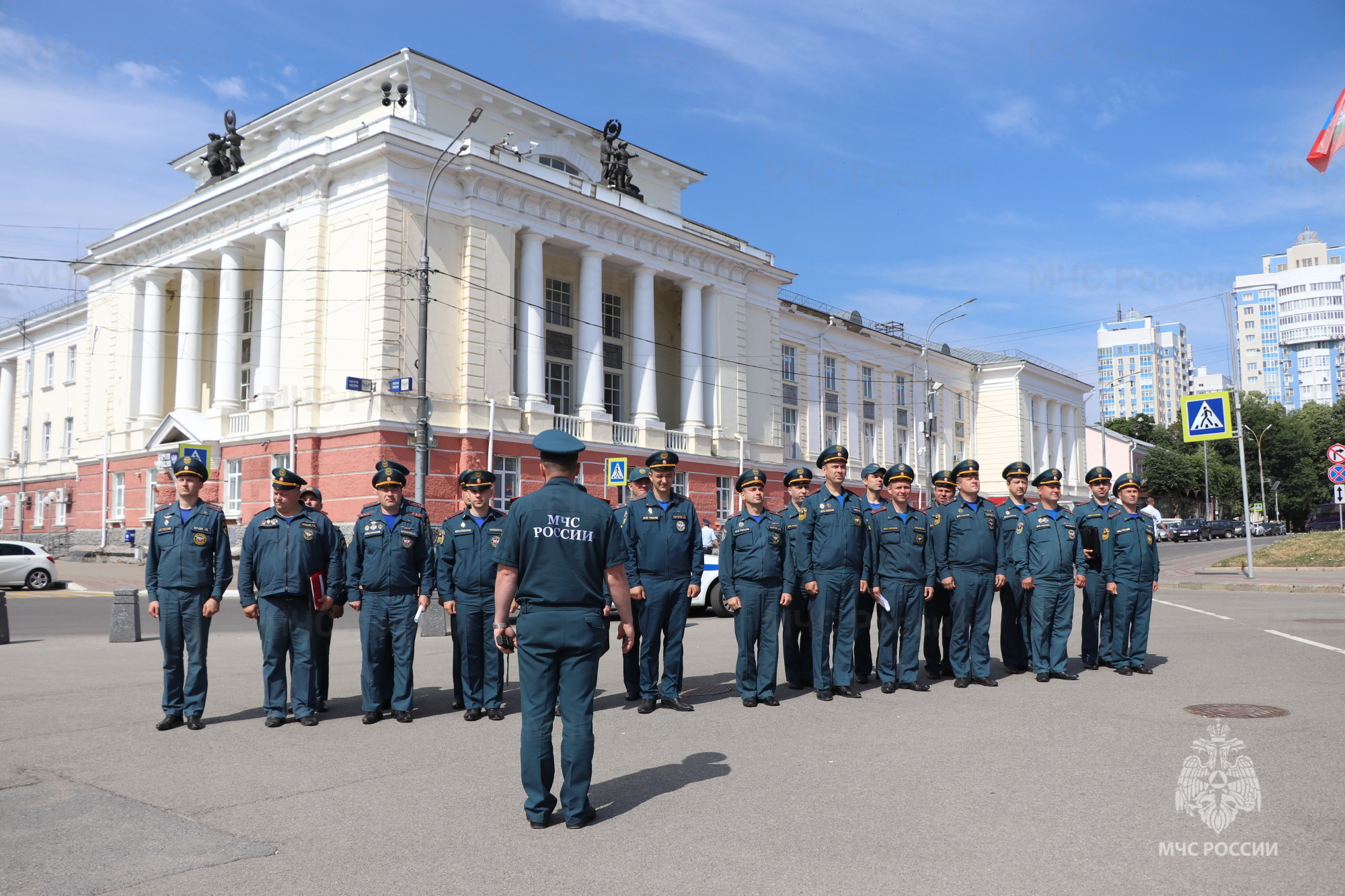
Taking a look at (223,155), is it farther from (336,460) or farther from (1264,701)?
(1264,701)

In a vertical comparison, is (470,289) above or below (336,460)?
above

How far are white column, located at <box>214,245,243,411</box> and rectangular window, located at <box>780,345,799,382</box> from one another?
2526cm

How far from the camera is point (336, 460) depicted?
3044cm

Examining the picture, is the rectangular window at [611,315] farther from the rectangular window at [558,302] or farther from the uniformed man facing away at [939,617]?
the uniformed man facing away at [939,617]

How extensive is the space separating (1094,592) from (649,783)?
21.0 ft

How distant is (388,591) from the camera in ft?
27.3

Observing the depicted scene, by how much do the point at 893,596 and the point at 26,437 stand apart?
57.2 meters

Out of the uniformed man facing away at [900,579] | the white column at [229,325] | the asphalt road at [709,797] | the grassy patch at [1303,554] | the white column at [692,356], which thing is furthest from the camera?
the white column at [692,356]

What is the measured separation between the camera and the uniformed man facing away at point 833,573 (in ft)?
29.6

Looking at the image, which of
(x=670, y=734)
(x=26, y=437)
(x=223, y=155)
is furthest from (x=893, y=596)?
(x=26, y=437)

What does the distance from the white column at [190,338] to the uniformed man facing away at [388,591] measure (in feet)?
106

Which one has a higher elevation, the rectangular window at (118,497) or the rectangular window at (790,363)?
the rectangular window at (790,363)

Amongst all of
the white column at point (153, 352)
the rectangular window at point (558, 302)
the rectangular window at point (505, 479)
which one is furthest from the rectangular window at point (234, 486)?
the rectangular window at point (558, 302)

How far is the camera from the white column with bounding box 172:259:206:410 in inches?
1467
